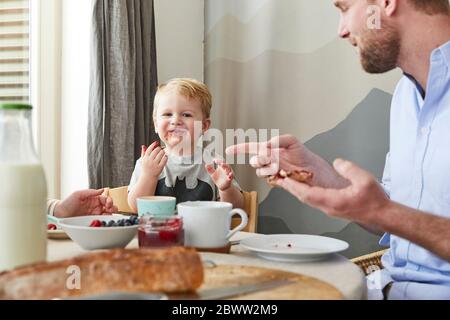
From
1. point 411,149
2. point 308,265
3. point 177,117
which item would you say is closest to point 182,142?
point 177,117

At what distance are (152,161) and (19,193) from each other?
3.55ft

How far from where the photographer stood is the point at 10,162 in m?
0.78

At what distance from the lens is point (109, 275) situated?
69 centimetres

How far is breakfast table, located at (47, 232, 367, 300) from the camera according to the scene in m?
0.78

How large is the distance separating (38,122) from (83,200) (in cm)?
124

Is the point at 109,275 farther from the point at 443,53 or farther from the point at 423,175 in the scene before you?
the point at 443,53

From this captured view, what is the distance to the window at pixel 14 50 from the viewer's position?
2.30 meters

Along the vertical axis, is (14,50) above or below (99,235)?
above

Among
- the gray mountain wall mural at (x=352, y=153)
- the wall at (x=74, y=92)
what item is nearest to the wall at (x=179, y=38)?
the wall at (x=74, y=92)

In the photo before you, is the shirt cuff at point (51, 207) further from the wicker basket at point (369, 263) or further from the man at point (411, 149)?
the wicker basket at point (369, 263)

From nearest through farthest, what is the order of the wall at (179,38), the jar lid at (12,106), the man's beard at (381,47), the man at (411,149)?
the jar lid at (12,106), the man at (411,149), the man's beard at (381,47), the wall at (179,38)

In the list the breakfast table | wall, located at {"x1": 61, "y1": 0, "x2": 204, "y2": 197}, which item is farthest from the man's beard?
wall, located at {"x1": 61, "y1": 0, "x2": 204, "y2": 197}

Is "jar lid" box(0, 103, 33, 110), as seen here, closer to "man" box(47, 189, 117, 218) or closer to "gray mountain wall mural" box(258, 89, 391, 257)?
"man" box(47, 189, 117, 218)

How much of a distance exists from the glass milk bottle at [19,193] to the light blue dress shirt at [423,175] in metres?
0.78
